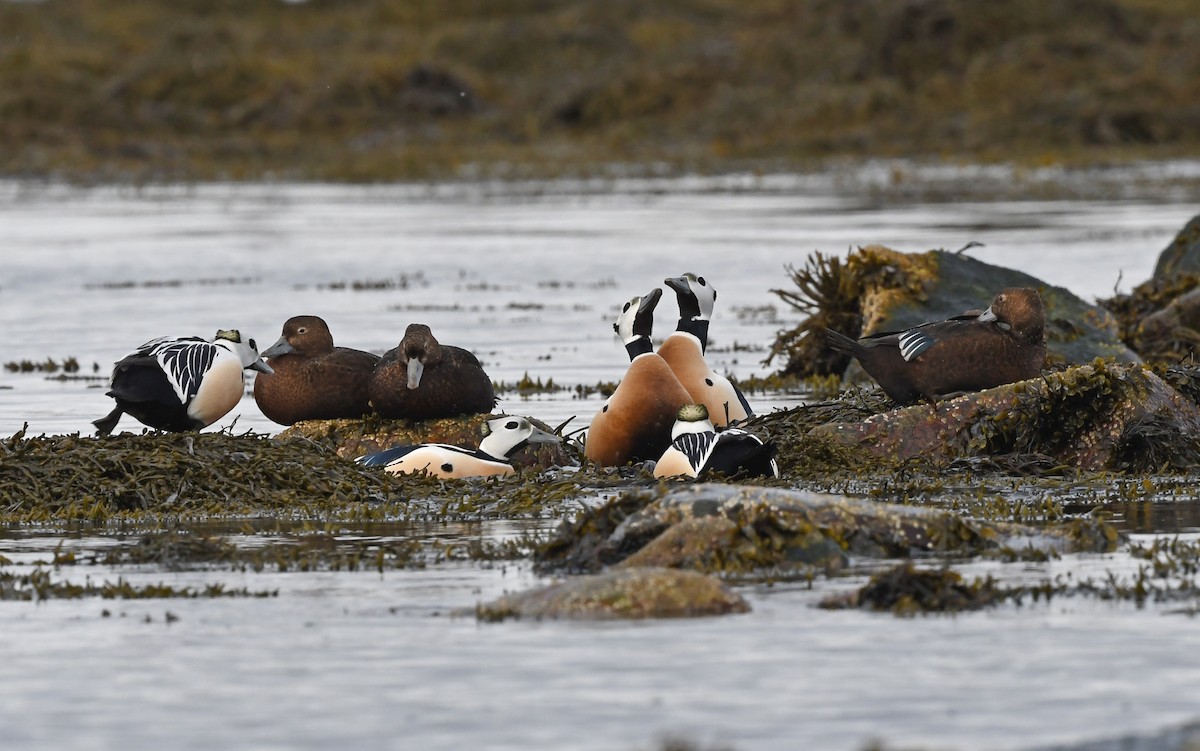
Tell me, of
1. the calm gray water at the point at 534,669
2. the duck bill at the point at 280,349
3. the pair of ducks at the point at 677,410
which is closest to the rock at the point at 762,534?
the calm gray water at the point at 534,669

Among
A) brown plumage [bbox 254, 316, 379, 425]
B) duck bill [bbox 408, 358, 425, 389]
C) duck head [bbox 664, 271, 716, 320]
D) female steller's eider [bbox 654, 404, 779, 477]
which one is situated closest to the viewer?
female steller's eider [bbox 654, 404, 779, 477]

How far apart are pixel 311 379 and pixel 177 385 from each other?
0.91 metres

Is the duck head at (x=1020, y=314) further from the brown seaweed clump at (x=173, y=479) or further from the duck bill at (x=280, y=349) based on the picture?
the duck bill at (x=280, y=349)

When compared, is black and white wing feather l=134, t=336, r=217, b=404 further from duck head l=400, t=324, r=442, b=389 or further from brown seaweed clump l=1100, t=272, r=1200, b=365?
brown seaweed clump l=1100, t=272, r=1200, b=365

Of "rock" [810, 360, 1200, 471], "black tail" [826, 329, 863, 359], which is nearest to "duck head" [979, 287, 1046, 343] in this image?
"rock" [810, 360, 1200, 471]

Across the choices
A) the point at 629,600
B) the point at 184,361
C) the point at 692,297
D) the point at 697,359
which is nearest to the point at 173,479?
the point at 184,361

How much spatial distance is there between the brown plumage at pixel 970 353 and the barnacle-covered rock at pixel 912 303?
11.1ft

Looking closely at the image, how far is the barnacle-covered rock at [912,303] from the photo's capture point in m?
15.2

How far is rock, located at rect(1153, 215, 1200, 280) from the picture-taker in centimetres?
1844

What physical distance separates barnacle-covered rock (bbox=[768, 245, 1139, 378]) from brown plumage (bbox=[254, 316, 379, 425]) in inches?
178

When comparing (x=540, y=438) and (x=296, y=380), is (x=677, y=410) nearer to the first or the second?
(x=540, y=438)

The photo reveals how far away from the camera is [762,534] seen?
8.16 metres

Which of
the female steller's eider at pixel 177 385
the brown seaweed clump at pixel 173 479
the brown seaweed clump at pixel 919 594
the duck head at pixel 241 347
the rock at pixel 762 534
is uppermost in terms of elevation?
the duck head at pixel 241 347

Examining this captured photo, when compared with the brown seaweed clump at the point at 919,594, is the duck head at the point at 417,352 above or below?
above
